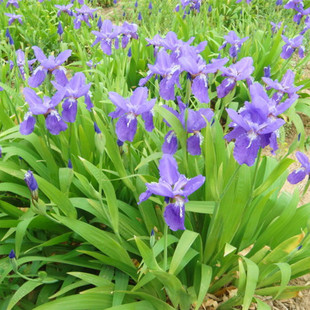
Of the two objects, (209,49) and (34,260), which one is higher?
(209,49)

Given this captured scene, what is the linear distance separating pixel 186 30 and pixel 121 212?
9.04ft

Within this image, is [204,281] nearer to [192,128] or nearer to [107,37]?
[192,128]

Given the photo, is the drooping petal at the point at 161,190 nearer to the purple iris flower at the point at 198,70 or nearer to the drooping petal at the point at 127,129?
the drooping petal at the point at 127,129

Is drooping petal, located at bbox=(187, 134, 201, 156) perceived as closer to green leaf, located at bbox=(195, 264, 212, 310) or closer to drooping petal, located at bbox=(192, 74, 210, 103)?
drooping petal, located at bbox=(192, 74, 210, 103)

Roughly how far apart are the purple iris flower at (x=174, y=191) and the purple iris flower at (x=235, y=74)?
1.92ft

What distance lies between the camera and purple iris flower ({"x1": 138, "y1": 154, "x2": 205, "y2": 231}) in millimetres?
1215

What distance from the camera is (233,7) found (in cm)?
602

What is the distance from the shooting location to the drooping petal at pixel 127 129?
1.50 m

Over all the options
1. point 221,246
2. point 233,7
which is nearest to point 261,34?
point 233,7

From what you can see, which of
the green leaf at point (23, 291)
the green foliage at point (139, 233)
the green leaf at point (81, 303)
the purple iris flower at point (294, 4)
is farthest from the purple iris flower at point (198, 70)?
the purple iris flower at point (294, 4)

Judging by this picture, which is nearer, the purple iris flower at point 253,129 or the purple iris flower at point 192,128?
the purple iris flower at point 253,129

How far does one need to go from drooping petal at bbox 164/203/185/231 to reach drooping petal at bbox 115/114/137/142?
395 millimetres

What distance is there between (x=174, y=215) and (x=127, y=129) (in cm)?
45

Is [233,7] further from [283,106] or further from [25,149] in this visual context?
[283,106]
